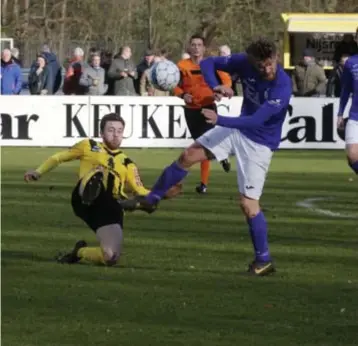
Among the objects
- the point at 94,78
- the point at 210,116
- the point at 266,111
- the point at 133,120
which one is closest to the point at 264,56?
the point at 266,111

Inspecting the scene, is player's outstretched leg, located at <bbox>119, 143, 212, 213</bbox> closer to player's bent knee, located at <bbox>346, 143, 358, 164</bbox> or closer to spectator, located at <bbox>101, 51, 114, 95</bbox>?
player's bent knee, located at <bbox>346, 143, 358, 164</bbox>

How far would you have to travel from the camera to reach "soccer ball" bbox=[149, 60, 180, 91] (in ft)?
64.4

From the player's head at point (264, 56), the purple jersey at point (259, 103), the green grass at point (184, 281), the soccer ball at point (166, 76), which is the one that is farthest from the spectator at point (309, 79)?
the player's head at point (264, 56)

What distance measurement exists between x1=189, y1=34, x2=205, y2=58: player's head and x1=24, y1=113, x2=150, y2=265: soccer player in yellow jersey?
625 cm

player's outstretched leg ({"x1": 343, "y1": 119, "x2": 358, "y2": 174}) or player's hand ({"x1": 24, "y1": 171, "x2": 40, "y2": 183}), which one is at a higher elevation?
player's hand ({"x1": 24, "y1": 171, "x2": 40, "y2": 183})

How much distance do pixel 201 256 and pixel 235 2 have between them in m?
41.5

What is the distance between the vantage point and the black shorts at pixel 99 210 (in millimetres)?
12539

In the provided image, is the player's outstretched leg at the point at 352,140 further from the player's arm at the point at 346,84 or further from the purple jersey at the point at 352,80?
the player's arm at the point at 346,84

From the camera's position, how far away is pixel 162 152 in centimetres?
2895

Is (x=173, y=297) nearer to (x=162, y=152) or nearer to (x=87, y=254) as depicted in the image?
(x=87, y=254)

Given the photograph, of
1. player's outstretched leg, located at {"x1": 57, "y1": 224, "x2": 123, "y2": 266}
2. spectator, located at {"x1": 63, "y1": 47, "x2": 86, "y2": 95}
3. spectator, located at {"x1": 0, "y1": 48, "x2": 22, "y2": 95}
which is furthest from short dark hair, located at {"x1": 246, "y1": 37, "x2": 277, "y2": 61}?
spectator, located at {"x1": 0, "y1": 48, "x2": 22, "y2": 95}

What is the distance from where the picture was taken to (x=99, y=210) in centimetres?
1257

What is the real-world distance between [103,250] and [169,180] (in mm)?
956

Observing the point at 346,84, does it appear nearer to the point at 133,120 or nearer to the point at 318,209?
the point at 318,209
